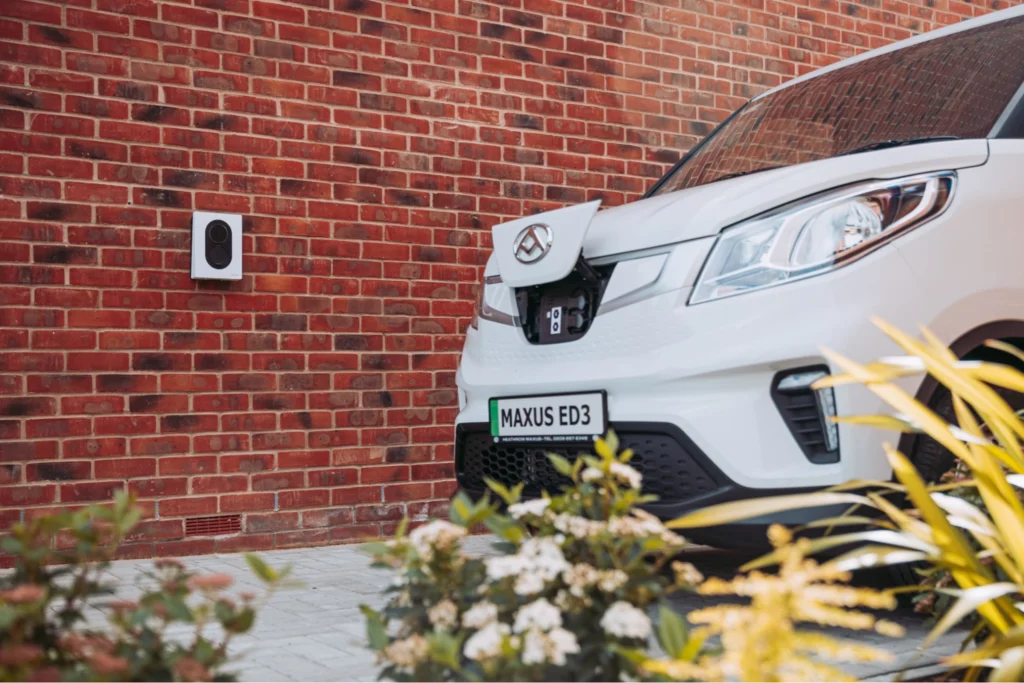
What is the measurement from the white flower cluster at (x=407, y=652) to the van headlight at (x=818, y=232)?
1.66 m

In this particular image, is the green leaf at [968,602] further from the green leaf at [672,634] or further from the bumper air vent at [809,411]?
the bumper air vent at [809,411]

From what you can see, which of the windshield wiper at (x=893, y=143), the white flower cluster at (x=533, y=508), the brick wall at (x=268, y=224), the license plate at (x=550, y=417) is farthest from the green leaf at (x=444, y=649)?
the brick wall at (x=268, y=224)

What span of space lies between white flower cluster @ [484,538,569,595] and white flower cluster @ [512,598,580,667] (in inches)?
1.2

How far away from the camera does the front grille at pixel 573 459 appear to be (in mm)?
2789

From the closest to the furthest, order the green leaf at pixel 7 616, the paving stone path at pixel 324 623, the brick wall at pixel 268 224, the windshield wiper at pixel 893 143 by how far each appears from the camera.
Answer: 1. the green leaf at pixel 7 616
2. the paving stone path at pixel 324 623
3. the windshield wiper at pixel 893 143
4. the brick wall at pixel 268 224

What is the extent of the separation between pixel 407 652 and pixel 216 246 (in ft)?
11.4

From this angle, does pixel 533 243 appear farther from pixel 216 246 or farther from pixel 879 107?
pixel 216 246

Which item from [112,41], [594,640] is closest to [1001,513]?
[594,640]

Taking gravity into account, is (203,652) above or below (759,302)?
below

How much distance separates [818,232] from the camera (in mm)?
2758

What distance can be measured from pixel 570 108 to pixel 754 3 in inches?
64.3

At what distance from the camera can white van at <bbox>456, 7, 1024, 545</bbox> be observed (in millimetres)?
2664

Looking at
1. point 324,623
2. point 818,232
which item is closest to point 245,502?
point 324,623

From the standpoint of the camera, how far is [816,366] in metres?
2.65
